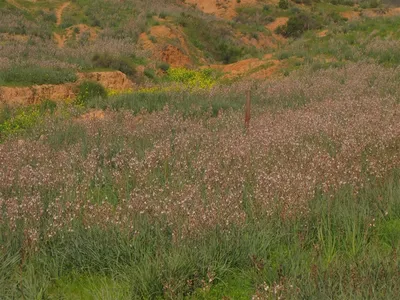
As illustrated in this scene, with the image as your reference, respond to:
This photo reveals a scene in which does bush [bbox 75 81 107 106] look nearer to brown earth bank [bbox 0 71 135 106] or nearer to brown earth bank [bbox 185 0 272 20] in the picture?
brown earth bank [bbox 0 71 135 106]

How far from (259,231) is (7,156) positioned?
4.60m

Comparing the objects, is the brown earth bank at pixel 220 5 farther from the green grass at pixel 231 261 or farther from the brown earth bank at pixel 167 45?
the green grass at pixel 231 261

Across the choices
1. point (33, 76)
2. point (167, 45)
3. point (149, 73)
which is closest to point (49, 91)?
point (33, 76)

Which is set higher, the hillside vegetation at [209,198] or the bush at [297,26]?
the hillside vegetation at [209,198]

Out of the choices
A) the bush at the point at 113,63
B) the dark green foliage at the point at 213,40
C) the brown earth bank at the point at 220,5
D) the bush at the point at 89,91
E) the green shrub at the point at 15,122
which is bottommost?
the brown earth bank at the point at 220,5

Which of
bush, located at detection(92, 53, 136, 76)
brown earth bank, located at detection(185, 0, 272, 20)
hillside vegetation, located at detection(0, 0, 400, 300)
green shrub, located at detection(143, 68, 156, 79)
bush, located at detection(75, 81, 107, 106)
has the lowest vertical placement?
brown earth bank, located at detection(185, 0, 272, 20)

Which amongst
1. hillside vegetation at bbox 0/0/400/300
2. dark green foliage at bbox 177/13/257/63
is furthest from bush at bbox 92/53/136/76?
dark green foliage at bbox 177/13/257/63

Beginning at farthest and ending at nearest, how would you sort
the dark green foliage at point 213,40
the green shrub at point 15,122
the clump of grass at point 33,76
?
the dark green foliage at point 213,40 < the clump of grass at point 33,76 < the green shrub at point 15,122

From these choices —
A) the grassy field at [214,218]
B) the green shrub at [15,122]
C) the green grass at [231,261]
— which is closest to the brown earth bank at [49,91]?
the green shrub at [15,122]

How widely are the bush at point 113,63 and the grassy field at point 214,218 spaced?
14.1 metres

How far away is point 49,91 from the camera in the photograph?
17688mm

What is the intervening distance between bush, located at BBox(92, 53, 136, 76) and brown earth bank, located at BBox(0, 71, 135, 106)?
5.96ft

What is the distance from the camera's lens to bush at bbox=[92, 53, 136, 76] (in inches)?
886

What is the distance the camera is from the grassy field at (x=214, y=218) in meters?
4.34
